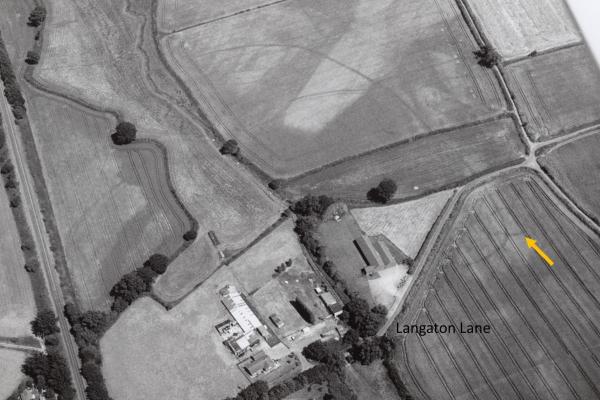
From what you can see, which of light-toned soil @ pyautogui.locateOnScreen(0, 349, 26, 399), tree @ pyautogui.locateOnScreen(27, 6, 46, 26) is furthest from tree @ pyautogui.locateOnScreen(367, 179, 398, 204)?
tree @ pyautogui.locateOnScreen(27, 6, 46, 26)

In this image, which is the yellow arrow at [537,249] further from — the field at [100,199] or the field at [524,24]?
the field at [100,199]

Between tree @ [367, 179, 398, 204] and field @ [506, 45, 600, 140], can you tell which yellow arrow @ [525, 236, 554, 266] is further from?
tree @ [367, 179, 398, 204]

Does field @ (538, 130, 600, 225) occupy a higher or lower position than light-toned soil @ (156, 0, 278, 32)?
lower

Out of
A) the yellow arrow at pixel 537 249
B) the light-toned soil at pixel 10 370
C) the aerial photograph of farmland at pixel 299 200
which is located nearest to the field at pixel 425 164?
the aerial photograph of farmland at pixel 299 200

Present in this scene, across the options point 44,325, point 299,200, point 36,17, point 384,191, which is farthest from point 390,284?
point 36,17

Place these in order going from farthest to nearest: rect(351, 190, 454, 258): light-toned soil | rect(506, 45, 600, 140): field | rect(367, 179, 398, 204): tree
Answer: rect(506, 45, 600, 140): field < rect(367, 179, 398, 204): tree < rect(351, 190, 454, 258): light-toned soil

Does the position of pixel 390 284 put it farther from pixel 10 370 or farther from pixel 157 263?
pixel 10 370
